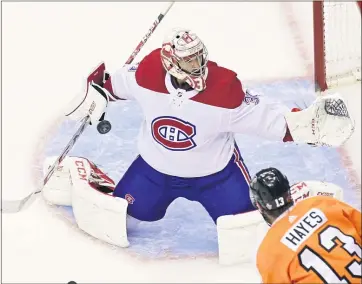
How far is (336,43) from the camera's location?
179 inches

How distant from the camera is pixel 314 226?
8.77 feet

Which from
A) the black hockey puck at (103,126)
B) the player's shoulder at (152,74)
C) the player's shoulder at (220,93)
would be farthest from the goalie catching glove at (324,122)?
the black hockey puck at (103,126)

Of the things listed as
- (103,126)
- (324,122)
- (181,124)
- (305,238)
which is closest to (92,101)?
(103,126)

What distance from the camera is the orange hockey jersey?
2.61 m

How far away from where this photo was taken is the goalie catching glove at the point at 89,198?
3598 millimetres

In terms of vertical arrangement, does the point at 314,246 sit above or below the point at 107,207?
above

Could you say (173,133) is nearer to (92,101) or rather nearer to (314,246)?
(92,101)

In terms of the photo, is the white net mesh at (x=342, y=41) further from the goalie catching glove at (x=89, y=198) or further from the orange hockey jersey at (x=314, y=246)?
the orange hockey jersey at (x=314, y=246)

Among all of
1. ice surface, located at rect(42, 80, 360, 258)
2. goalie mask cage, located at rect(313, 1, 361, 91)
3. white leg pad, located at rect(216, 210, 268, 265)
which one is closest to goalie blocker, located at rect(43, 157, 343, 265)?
white leg pad, located at rect(216, 210, 268, 265)

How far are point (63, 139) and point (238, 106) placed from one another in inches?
44.0

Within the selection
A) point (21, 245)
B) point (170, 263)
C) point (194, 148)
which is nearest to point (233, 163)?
point (194, 148)

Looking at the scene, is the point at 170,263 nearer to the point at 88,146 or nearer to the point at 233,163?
the point at 233,163

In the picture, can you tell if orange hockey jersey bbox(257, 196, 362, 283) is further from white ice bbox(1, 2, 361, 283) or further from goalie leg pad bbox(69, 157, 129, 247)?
goalie leg pad bbox(69, 157, 129, 247)

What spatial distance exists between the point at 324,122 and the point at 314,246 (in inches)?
34.4
